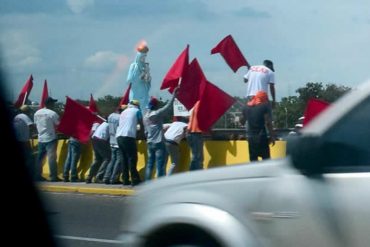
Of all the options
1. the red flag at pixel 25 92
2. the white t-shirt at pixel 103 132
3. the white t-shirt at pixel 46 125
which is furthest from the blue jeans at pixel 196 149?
the red flag at pixel 25 92

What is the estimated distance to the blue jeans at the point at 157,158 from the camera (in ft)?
56.3

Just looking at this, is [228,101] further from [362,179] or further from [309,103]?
[362,179]

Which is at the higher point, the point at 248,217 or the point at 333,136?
the point at 333,136

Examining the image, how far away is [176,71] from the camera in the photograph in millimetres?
18578

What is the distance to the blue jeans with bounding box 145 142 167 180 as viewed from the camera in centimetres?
1717

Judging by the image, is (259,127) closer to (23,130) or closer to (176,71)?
(176,71)

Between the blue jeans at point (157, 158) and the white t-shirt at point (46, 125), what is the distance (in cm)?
273

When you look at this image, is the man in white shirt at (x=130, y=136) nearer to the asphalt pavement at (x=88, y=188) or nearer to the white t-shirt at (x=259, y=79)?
the asphalt pavement at (x=88, y=188)

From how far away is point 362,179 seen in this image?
5.57 m

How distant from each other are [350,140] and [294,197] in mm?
484

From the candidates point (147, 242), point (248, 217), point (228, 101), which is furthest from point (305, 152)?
→ point (228, 101)

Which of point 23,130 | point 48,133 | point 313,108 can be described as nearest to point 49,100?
point 48,133

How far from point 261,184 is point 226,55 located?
13.6 meters

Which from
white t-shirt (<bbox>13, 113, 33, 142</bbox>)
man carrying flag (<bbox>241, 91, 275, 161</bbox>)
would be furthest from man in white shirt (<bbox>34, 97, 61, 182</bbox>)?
man carrying flag (<bbox>241, 91, 275, 161</bbox>)
